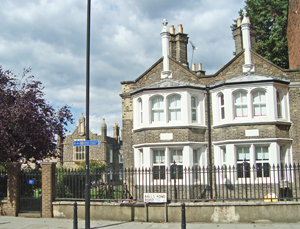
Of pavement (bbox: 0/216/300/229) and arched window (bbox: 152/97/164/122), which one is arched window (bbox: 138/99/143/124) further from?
pavement (bbox: 0/216/300/229)

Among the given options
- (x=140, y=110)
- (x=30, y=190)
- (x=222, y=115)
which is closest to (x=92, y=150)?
(x=140, y=110)

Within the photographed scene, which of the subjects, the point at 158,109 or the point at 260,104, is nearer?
the point at 260,104

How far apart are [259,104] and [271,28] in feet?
48.6

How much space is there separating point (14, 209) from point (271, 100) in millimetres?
13011

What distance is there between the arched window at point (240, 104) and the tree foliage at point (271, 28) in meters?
12.0

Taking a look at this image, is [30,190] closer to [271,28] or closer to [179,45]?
[179,45]

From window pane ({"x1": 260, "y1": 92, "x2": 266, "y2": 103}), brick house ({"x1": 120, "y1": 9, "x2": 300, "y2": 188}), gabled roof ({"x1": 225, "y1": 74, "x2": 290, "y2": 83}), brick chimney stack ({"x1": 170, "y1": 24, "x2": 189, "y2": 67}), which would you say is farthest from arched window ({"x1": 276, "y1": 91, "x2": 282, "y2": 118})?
brick chimney stack ({"x1": 170, "y1": 24, "x2": 189, "y2": 67})

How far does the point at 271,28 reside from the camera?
28984 mm

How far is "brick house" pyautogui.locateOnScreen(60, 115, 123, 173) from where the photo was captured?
163ft

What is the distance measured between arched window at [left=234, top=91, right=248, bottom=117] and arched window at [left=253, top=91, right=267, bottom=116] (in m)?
0.45

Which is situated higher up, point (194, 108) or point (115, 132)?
point (115, 132)

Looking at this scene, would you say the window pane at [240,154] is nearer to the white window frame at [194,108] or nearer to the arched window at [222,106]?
the arched window at [222,106]

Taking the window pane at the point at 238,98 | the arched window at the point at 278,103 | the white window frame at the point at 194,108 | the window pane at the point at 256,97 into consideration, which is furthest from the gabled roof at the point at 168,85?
the arched window at the point at 278,103

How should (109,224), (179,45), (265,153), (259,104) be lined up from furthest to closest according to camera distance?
(179,45)
(259,104)
(265,153)
(109,224)
